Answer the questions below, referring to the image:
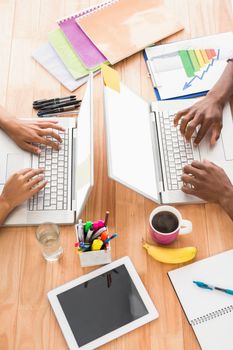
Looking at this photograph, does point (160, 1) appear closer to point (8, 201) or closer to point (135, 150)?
point (135, 150)

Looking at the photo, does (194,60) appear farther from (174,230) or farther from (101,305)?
(101,305)

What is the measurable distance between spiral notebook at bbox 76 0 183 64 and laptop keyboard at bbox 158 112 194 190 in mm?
289

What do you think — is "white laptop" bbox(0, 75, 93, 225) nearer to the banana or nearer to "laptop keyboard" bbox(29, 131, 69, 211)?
"laptop keyboard" bbox(29, 131, 69, 211)

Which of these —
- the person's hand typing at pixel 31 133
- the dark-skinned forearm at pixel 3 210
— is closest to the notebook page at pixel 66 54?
the person's hand typing at pixel 31 133

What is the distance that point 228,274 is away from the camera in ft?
3.61

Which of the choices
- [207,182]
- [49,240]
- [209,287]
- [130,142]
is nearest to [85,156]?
[130,142]

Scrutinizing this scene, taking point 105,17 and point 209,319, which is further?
point 105,17

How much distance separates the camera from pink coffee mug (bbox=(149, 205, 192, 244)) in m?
1.09

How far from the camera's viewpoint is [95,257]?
3.60 feet

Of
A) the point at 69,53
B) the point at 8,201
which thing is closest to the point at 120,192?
the point at 8,201

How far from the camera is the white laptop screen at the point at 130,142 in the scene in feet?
3.51

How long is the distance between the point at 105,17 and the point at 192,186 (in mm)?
710

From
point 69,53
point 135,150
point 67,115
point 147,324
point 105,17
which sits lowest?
point 147,324

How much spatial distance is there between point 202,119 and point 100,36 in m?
0.48
